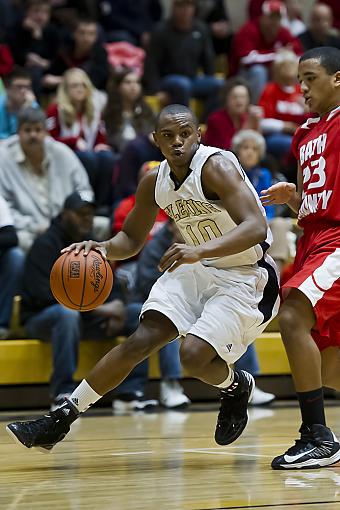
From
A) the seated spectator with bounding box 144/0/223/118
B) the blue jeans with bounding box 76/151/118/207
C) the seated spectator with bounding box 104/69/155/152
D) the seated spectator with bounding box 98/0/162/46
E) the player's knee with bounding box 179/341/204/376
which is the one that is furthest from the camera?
the seated spectator with bounding box 98/0/162/46

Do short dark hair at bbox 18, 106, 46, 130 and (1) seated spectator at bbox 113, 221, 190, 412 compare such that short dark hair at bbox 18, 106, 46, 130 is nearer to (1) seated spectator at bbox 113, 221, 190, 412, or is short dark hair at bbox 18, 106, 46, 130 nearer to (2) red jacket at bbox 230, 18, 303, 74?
(1) seated spectator at bbox 113, 221, 190, 412

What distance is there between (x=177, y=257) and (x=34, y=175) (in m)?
4.19

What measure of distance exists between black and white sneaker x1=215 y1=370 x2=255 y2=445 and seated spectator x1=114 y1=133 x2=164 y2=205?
4.19 metres

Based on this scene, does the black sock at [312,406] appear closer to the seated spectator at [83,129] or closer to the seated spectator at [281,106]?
the seated spectator at [83,129]

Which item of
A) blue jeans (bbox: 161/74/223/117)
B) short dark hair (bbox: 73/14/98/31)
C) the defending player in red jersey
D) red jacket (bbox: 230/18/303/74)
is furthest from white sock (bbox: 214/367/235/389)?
red jacket (bbox: 230/18/303/74)

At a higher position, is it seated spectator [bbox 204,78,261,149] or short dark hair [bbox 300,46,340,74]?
short dark hair [bbox 300,46,340,74]

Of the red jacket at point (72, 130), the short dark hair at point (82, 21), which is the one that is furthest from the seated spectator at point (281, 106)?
the short dark hair at point (82, 21)

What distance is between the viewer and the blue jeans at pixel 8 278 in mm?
7121

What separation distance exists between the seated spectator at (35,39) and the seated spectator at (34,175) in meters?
2.54

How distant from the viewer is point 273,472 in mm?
4031

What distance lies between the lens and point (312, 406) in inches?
163

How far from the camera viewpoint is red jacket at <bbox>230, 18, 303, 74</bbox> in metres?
11.0

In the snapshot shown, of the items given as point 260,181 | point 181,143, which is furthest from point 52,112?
point 181,143

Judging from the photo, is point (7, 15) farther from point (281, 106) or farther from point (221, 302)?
point (221, 302)
